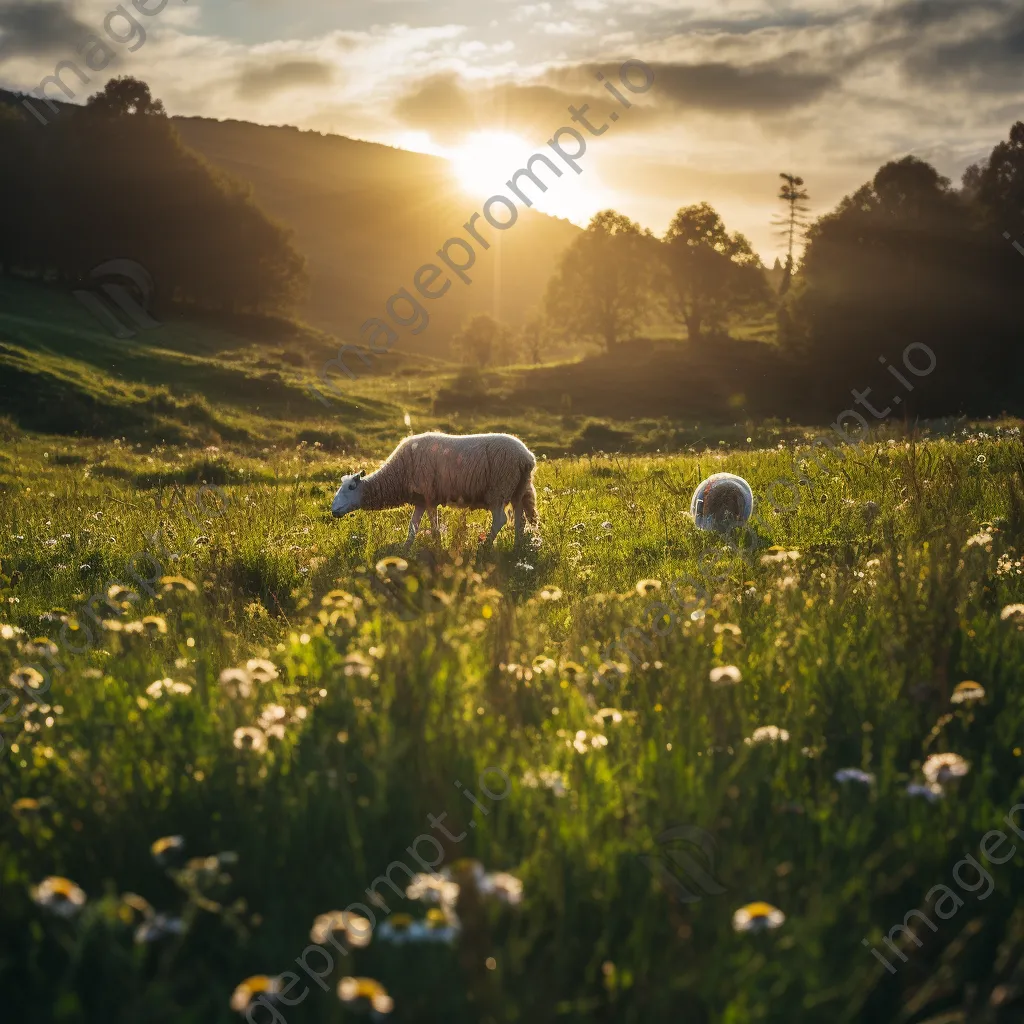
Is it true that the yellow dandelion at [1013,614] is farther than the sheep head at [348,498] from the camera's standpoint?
No

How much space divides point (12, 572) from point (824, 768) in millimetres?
8972

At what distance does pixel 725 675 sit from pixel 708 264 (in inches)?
2876

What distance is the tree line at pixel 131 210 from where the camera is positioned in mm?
60750

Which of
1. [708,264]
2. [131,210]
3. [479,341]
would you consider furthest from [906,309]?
[131,210]

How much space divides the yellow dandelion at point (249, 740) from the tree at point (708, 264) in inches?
2900

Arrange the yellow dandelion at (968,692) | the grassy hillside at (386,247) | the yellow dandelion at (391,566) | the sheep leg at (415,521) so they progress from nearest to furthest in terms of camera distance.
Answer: the yellow dandelion at (968,692), the yellow dandelion at (391,566), the sheep leg at (415,521), the grassy hillside at (386,247)

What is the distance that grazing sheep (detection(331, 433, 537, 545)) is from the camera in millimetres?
11680

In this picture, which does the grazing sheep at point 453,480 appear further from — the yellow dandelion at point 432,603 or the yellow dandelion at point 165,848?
the yellow dandelion at point 165,848

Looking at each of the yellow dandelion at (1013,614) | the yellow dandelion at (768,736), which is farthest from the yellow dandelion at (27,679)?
the yellow dandelion at (1013,614)

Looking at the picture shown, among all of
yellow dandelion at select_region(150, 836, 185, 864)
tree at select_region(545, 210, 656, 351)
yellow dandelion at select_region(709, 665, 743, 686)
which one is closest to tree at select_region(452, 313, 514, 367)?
tree at select_region(545, 210, 656, 351)

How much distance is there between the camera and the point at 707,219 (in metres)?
72.5

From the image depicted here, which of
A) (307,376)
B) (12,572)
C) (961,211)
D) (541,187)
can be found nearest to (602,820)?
(12,572)

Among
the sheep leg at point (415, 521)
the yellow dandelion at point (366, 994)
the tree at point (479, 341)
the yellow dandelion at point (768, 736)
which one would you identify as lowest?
the sheep leg at point (415, 521)

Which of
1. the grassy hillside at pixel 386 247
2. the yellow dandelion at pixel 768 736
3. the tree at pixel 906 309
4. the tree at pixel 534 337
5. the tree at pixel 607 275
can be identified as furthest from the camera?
the grassy hillside at pixel 386 247
